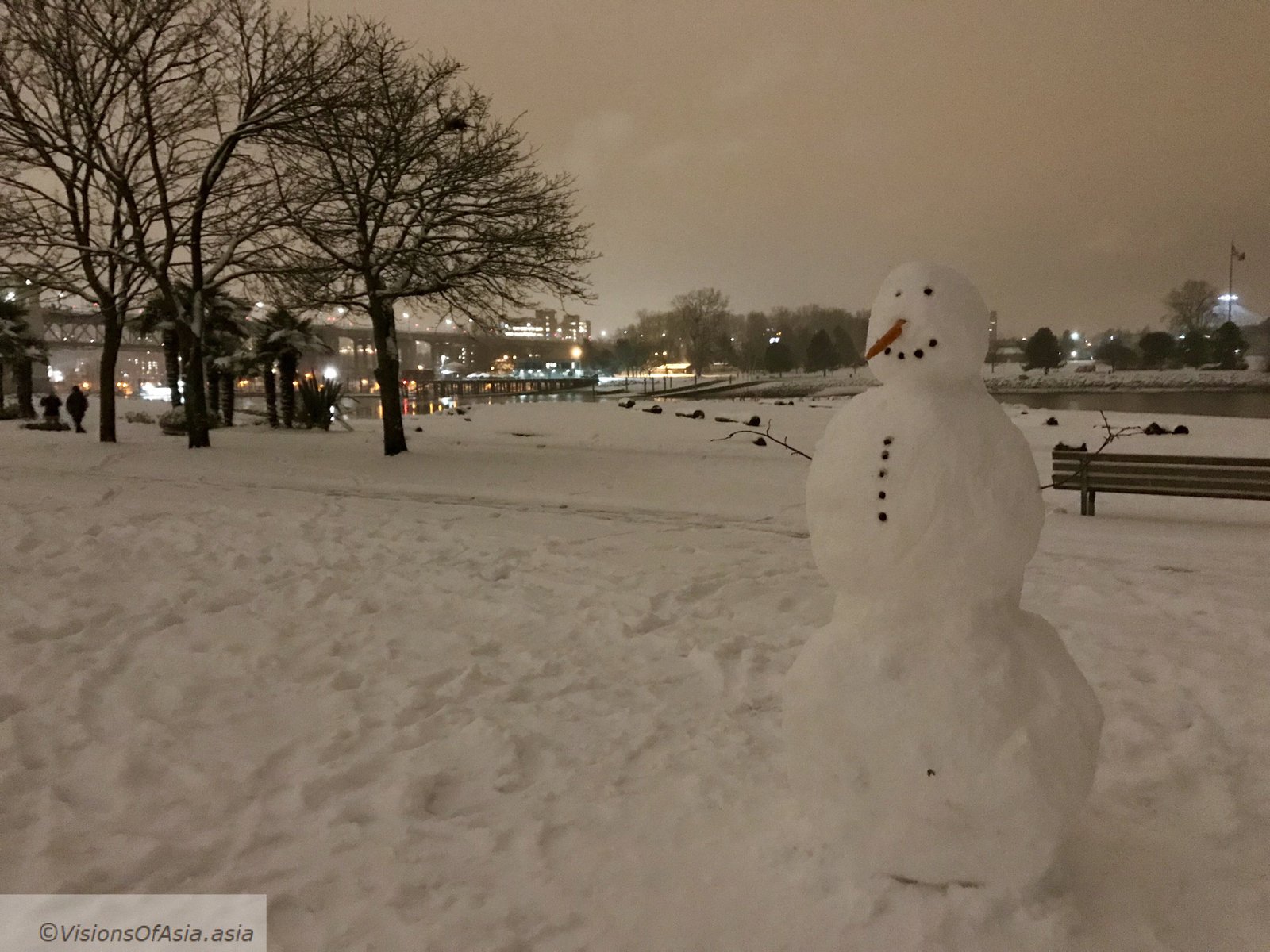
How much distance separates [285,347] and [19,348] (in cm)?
1176

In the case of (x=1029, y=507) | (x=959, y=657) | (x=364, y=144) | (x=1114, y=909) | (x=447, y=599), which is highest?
(x=364, y=144)

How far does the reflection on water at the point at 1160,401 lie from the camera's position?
129 ft

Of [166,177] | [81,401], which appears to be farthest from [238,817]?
[81,401]

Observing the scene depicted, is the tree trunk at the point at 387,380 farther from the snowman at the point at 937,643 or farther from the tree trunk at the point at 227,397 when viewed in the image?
the snowman at the point at 937,643

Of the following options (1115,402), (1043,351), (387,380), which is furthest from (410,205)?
(1043,351)

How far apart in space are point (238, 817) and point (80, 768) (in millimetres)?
1104

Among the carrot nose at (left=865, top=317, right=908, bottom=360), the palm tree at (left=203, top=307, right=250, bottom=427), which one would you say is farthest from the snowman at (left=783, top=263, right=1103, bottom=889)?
the palm tree at (left=203, top=307, right=250, bottom=427)

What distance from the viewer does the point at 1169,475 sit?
31.3ft

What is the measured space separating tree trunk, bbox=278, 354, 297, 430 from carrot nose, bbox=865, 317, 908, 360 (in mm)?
27520

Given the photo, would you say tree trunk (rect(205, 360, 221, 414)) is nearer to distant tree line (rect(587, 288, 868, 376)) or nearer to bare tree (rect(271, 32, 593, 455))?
bare tree (rect(271, 32, 593, 455))

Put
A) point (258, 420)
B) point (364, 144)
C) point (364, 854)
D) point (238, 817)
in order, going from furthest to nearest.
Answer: point (258, 420), point (364, 144), point (238, 817), point (364, 854)

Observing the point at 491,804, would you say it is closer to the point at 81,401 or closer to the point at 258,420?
the point at 81,401

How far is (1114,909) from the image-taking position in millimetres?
2928

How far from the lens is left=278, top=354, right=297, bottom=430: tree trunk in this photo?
89.1 ft
